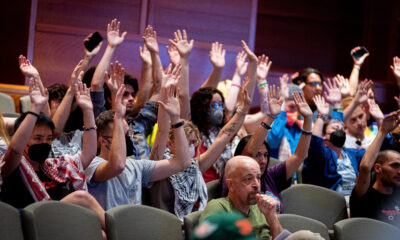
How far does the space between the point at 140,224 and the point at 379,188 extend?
1486mm

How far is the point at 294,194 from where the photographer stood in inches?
122

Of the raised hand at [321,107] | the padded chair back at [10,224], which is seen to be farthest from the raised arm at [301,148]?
the padded chair back at [10,224]

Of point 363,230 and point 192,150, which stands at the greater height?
point 192,150

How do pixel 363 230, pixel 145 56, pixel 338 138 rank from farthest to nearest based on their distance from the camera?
1. pixel 145 56
2. pixel 338 138
3. pixel 363 230

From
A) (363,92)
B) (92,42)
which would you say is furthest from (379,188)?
(92,42)

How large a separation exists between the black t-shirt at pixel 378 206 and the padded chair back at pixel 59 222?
1.55 metres

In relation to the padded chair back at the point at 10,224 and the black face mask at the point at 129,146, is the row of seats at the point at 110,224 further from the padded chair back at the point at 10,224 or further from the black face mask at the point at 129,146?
the black face mask at the point at 129,146

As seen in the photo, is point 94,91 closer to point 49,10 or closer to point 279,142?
point 279,142

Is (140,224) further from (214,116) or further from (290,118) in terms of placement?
(290,118)

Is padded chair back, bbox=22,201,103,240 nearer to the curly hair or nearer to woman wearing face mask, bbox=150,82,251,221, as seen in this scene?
woman wearing face mask, bbox=150,82,251,221

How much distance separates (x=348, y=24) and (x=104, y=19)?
3.56 metres

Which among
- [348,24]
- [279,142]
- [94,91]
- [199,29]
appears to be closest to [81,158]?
[94,91]

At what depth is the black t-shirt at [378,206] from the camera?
3.08 metres

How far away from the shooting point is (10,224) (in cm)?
201
